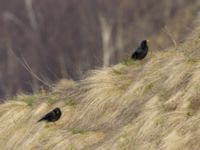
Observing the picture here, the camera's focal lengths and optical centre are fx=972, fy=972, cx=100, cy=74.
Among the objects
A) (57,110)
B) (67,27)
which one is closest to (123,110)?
(57,110)

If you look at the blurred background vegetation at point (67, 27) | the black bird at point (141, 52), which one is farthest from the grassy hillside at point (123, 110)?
the blurred background vegetation at point (67, 27)

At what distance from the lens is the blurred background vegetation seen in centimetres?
6594

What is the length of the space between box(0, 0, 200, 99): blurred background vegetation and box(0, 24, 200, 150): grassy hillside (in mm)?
49819

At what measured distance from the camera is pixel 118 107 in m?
11.1

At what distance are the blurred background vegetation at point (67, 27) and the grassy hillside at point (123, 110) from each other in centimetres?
4982

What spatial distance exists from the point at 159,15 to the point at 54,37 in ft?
33.3

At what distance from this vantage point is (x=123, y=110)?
1095 cm

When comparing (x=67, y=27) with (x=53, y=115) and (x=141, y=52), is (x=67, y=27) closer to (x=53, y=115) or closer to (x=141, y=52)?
(x=141, y=52)

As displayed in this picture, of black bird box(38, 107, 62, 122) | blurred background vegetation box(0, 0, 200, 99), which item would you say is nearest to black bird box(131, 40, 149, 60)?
black bird box(38, 107, 62, 122)

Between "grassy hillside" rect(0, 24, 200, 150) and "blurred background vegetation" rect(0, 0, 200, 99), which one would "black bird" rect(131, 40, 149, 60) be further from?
"blurred background vegetation" rect(0, 0, 200, 99)

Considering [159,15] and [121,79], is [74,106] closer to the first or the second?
[121,79]

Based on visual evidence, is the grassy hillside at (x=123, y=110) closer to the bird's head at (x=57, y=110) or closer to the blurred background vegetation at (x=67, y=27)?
the bird's head at (x=57, y=110)

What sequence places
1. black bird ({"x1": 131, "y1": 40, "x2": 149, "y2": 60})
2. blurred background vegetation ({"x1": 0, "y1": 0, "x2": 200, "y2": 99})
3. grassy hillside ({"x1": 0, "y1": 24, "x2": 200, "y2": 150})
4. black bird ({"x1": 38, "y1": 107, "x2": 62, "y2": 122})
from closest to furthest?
grassy hillside ({"x1": 0, "y1": 24, "x2": 200, "y2": 150}) → black bird ({"x1": 38, "y1": 107, "x2": 62, "y2": 122}) → black bird ({"x1": 131, "y1": 40, "x2": 149, "y2": 60}) → blurred background vegetation ({"x1": 0, "y1": 0, "x2": 200, "y2": 99})

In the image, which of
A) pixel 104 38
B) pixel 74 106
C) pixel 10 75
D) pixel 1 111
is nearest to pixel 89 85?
pixel 74 106
